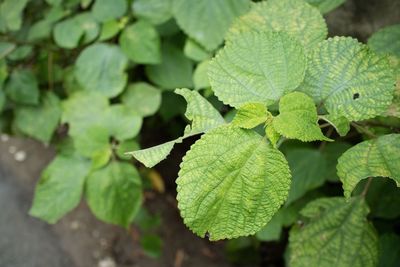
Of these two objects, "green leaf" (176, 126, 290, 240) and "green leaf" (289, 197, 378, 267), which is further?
"green leaf" (289, 197, 378, 267)

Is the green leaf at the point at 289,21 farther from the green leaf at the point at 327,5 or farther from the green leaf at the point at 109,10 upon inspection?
the green leaf at the point at 109,10

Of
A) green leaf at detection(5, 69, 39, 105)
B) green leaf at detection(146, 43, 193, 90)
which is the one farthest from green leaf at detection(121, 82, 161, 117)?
green leaf at detection(5, 69, 39, 105)

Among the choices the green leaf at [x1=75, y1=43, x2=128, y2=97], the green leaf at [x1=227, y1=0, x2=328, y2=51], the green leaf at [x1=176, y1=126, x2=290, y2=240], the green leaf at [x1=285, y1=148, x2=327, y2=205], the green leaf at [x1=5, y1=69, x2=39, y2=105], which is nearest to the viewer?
the green leaf at [x1=176, y1=126, x2=290, y2=240]

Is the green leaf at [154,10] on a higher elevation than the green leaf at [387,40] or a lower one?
lower

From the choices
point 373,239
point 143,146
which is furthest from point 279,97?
point 143,146

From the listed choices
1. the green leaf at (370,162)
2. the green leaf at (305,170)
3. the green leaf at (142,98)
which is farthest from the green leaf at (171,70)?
the green leaf at (370,162)

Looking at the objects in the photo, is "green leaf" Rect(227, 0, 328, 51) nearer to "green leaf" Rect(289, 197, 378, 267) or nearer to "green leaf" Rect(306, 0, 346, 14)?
"green leaf" Rect(306, 0, 346, 14)

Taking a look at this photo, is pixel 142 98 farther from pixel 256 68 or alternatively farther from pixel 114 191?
pixel 256 68

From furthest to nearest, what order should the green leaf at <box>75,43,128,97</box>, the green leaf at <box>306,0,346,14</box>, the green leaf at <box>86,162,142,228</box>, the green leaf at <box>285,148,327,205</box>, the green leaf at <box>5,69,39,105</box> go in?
the green leaf at <box>5,69,39,105</box> → the green leaf at <box>75,43,128,97</box> → the green leaf at <box>86,162,142,228</box> → the green leaf at <box>285,148,327,205</box> → the green leaf at <box>306,0,346,14</box>
